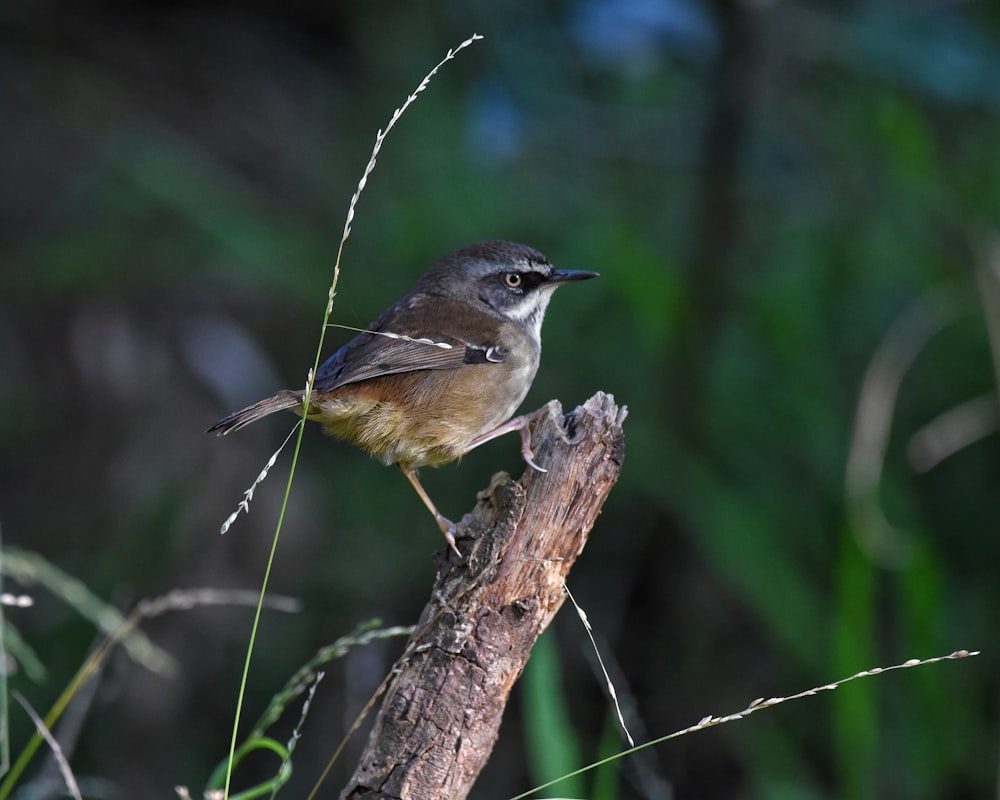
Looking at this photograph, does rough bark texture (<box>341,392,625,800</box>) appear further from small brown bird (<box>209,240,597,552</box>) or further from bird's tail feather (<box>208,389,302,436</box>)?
bird's tail feather (<box>208,389,302,436</box>)

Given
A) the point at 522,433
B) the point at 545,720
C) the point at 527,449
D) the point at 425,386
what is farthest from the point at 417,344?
the point at 545,720

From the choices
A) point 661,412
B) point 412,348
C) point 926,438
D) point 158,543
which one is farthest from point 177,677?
point 926,438

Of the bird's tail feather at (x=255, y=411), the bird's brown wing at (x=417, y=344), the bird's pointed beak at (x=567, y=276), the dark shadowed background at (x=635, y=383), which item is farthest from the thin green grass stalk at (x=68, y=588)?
the bird's pointed beak at (x=567, y=276)

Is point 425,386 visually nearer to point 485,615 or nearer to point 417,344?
point 417,344

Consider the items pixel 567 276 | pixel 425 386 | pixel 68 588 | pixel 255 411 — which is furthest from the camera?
pixel 567 276

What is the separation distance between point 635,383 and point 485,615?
324 cm

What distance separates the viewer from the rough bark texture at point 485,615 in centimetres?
247

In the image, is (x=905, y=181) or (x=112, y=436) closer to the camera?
(x=905, y=181)

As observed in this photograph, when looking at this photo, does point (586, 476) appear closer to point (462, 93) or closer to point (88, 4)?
point (462, 93)

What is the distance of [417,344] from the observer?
155 inches

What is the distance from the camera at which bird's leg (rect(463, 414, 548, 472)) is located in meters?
2.92

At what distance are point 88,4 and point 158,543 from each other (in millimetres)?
4955

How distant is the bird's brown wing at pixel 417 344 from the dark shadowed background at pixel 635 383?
42.4 inches

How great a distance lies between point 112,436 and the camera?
7.57 meters
